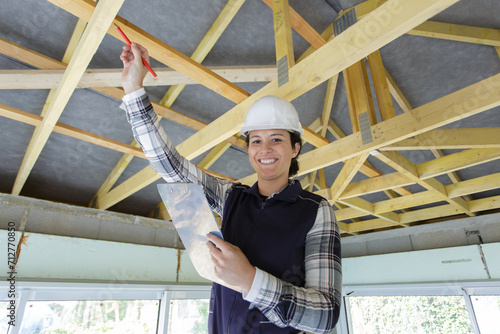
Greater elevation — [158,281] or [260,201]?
[158,281]

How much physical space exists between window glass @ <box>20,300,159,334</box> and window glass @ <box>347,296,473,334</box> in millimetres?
3637

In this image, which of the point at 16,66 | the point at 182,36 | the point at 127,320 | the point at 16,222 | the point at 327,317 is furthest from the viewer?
the point at 127,320

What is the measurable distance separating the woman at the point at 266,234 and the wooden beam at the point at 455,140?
1604 millimetres

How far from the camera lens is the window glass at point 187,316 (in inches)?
153

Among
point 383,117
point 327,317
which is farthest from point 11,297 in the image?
point 383,117

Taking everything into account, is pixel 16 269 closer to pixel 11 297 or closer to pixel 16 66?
pixel 11 297

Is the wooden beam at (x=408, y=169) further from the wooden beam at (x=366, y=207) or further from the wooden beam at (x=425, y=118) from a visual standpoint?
the wooden beam at (x=366, y=207)

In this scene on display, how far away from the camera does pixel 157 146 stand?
888 millimetres

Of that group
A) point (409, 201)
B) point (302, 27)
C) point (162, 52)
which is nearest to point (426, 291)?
point (409, 201)

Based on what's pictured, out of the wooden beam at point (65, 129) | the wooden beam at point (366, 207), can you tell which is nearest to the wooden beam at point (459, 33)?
the wooden beam at point (366, 207)

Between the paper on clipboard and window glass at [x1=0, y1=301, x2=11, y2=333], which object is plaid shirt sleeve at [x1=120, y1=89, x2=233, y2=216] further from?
window glass at [x1=0, y1=301, x2=11, y2=333]

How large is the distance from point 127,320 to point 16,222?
1687 mm

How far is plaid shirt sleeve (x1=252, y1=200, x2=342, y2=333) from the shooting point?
59 centimetres

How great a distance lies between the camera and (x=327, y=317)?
0.62 m
